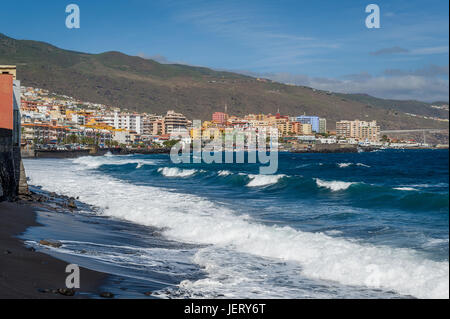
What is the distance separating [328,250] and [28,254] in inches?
228

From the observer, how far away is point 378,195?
20.4 metres

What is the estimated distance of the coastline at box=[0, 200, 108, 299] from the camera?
253 inches

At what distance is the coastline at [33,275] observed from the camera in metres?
6.44

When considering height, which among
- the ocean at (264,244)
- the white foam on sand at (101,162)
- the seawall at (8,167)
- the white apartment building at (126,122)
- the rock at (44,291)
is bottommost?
the white foam on sand at (101,162)

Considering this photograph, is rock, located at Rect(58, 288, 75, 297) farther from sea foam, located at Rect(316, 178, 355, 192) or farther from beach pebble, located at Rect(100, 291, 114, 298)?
sea foam, located at Rect(316, 178, 355, 192)

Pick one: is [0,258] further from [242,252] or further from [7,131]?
[7,131]

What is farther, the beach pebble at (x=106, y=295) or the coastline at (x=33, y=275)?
the beach pebble at (x=106, y=295)

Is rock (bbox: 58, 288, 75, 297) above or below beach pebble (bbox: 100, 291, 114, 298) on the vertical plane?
above

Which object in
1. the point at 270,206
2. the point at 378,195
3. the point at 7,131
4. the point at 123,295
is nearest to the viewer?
the point at 123,295

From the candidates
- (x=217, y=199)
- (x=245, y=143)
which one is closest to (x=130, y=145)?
(x=245, y=143)

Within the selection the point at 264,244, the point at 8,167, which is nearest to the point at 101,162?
the point at 8,167

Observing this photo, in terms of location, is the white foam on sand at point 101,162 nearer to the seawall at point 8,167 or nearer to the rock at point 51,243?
the seawall at point 8,167

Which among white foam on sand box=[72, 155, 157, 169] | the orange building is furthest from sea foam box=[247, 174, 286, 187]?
white foam on sand box=[72, 155, 157, 169]

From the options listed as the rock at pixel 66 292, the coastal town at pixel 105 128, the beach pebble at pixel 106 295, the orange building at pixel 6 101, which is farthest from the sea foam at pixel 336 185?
the coastal town at pixel 105 128
